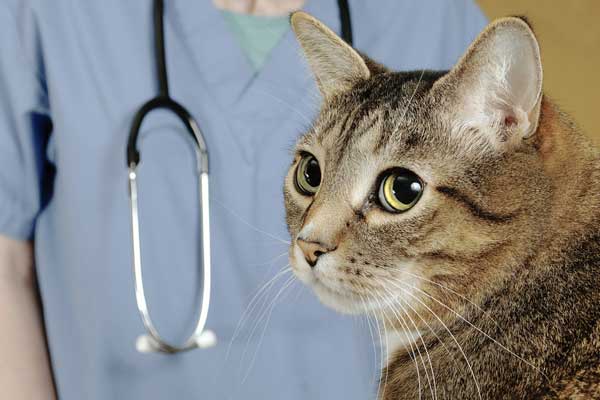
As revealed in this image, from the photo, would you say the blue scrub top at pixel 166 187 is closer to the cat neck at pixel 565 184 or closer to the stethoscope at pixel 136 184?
the stethoscope at pixel 136 184

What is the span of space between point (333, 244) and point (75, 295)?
1.14ft

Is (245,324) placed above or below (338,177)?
below

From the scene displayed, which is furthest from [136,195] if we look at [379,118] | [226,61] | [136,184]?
[379,118]

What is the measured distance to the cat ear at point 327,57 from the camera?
40cm

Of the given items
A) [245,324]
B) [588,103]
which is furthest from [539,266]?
[245,324]

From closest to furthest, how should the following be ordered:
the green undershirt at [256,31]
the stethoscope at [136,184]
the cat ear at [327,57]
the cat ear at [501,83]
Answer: the cat ear at [501,83], the cat ear at [327,57], the stethoscope at [136,184], the green undershirt at [256,31]

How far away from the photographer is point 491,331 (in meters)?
0.33

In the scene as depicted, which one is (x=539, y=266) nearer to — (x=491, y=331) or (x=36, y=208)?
(x=491, y=331)

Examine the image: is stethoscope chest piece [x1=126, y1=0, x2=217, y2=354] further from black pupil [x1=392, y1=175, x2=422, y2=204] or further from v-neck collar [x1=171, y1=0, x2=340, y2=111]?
black pupil [x1=392, y1=175, x2=422, y2=204]

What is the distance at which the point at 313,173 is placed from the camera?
409 mm

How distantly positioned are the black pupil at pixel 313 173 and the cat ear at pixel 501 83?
4.1 inches

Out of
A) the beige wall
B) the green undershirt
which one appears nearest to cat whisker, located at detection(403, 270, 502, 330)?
the beige wall

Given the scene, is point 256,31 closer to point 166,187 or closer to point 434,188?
point 166,187

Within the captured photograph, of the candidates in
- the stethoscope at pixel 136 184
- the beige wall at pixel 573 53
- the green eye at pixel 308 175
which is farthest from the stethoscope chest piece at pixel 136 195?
the beige wall at pixel 573 53
